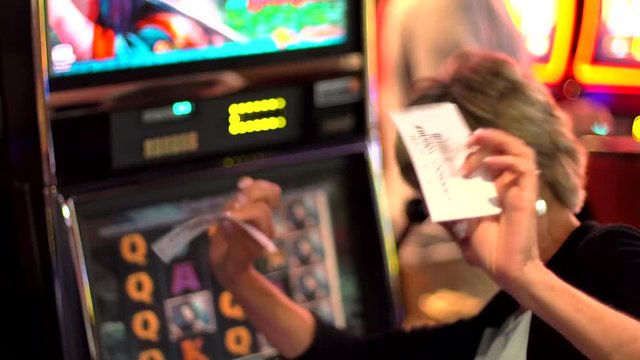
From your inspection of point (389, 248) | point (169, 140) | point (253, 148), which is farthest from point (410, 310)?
point (169, 140)

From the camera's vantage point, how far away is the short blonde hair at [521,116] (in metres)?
1.48

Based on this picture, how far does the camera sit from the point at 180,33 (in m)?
1.50

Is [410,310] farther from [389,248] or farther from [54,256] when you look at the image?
[54,256]

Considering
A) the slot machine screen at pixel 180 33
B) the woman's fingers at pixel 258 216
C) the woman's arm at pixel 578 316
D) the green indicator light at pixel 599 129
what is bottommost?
the woman's arm at pixel 578 316

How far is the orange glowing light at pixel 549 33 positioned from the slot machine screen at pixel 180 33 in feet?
4.10

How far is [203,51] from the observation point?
5.01ft

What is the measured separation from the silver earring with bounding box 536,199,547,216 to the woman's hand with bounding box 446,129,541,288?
68 mm

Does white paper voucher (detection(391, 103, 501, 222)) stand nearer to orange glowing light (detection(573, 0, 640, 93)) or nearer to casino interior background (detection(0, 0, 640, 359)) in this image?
casino interior background (detection(0, 0, 640, 359))

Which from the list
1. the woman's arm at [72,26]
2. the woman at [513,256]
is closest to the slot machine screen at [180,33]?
the woman's arm at [72,26]

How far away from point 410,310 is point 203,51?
703 mm

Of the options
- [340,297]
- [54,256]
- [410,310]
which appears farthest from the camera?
[410,310]

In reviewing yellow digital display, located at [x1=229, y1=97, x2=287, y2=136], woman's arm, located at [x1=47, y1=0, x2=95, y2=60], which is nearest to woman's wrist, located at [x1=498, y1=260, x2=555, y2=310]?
yellow digital display, located at [x1=229, y1=97, x2=287, y2=136]

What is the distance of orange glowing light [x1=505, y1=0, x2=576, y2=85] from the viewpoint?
109 inches

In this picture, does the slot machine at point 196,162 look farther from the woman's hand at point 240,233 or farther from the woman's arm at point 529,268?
the woman's arm at point 529,268
